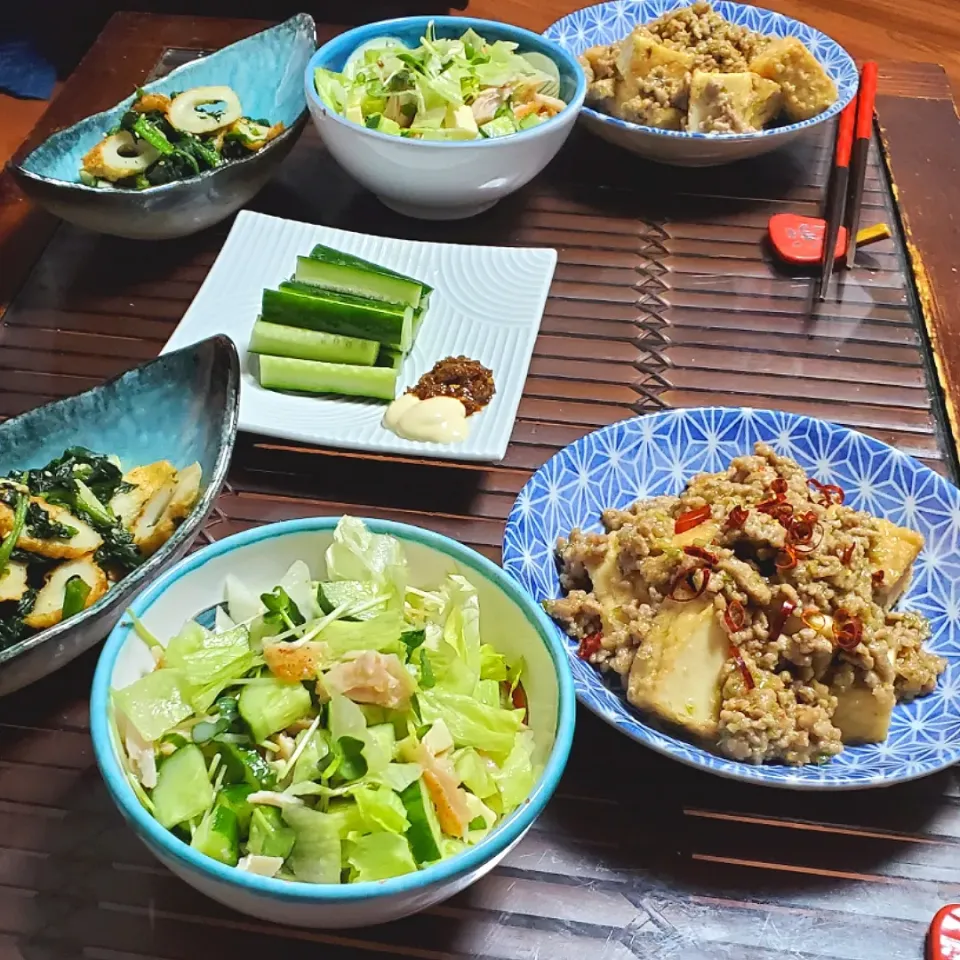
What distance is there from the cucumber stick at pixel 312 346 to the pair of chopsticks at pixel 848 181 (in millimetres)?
995

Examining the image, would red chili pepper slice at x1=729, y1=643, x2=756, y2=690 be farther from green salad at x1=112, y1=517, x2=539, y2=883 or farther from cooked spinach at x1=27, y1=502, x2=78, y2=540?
cooked spinach at x1=27, y1=502, x2=78, y2=540

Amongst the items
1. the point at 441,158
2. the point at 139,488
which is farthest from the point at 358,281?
the point at 139,488

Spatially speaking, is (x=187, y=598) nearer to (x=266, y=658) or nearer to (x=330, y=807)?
(x=266, y=658)

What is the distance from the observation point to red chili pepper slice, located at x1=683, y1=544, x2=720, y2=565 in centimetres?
132

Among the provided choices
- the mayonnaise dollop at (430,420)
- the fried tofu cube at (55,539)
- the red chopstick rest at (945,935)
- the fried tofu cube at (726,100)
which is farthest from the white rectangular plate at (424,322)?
the red chopstick rest at (945,935)

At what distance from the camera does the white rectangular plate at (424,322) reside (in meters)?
1.68

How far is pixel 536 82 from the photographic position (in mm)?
2322

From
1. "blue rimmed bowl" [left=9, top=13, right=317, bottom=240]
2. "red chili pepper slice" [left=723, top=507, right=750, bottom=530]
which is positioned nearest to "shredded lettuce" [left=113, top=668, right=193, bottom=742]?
"red chili pepper slice" [left=723, top=507, right=750, bottom=530]

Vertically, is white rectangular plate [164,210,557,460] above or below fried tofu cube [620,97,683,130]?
below

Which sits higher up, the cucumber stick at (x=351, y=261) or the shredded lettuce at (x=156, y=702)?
the shredded lettuce at (x=156, y=702)

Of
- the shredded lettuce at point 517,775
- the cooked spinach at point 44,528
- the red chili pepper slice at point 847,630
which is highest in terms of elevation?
the cooked spinach at point 44,528

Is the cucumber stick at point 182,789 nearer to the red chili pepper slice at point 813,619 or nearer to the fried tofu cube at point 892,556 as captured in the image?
the red chili pepper slice at point 813,619

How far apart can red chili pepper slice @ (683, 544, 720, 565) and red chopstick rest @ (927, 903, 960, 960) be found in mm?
488

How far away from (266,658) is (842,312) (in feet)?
4.85
